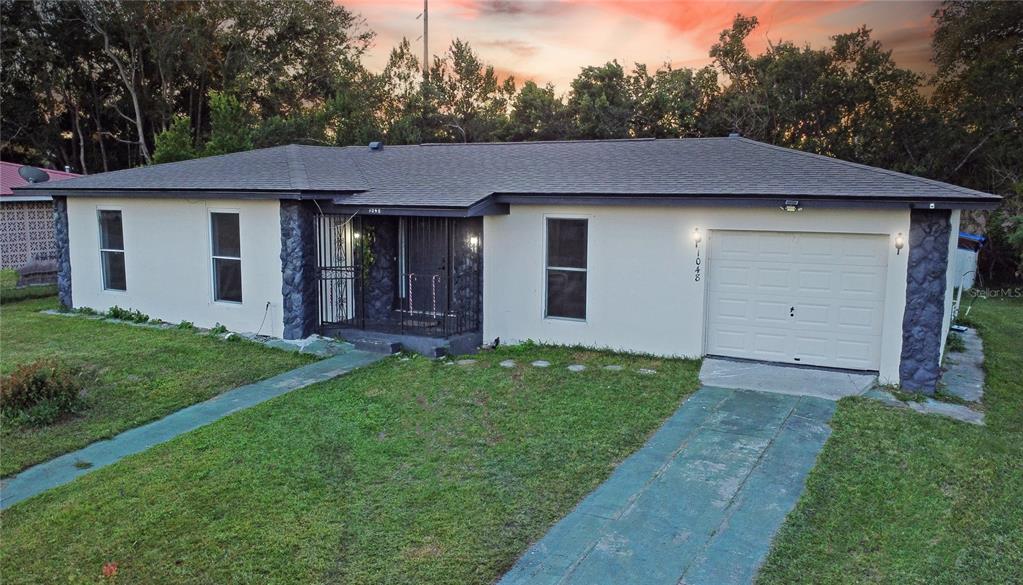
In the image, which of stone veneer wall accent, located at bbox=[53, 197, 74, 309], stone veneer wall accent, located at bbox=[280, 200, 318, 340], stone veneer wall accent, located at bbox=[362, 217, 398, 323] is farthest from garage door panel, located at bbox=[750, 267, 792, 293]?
stone veneer wall accent, located at bbox=[53, 197, 74, 309]

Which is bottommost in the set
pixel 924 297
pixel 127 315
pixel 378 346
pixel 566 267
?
pixel 378 346

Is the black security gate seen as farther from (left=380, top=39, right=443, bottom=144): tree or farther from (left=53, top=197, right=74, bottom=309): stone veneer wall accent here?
(left=380, top=39, right=443, bottom=144): tree

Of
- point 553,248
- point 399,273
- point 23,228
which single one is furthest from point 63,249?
point 553,248

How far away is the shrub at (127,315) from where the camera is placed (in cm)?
1249

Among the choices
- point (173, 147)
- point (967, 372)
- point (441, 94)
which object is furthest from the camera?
point (441, 94)

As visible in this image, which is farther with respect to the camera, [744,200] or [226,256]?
[226,256]

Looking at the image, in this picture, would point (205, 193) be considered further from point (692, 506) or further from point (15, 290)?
point (692, 506)

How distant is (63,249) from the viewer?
1349cm

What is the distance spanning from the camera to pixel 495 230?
418 inches

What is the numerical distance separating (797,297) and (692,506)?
496 centimetres

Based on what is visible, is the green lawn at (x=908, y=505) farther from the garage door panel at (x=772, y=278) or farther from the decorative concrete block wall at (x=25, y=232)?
the decorative concrete block wall at (x=25, y=232)

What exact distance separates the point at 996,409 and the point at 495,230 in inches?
270

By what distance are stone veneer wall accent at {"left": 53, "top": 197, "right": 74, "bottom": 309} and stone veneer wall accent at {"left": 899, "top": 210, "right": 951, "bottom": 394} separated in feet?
48.0

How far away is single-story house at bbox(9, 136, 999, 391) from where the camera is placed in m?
8.55
